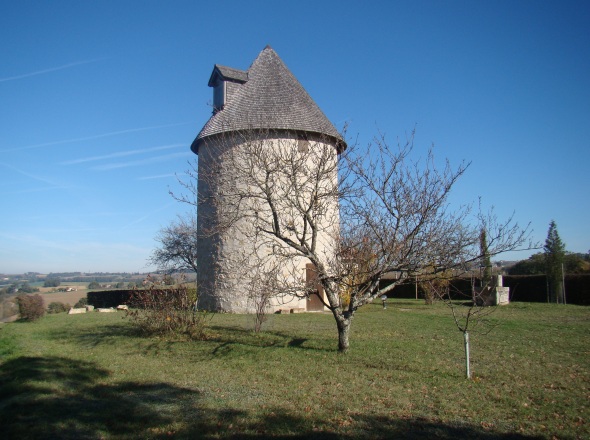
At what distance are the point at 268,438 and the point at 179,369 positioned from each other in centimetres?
398

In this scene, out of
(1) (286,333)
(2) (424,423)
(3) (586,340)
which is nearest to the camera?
(2) (424,423)

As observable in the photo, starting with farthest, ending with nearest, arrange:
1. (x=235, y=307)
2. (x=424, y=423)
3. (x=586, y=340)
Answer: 1. (x=235, y=307)
2. (x=586, y=340)
3. (x=424, y=423)

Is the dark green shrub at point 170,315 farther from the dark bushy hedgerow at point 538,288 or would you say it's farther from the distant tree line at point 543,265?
the distant tree line at point 543,265

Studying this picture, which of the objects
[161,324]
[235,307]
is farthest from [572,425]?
[235,307]

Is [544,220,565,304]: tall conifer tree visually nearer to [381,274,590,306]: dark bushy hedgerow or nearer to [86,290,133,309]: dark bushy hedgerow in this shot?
[381,274,590,306]: dark bushy hedgerow

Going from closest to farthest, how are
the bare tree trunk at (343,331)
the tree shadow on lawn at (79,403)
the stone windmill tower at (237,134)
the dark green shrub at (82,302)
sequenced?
the tree shadow on lawn at (79,403) → the bare tree trunk at (343,331) → the stone windmill tower at (237,134) → the dark green shrub at (82,302)

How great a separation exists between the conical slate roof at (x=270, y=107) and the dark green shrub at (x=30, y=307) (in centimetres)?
875

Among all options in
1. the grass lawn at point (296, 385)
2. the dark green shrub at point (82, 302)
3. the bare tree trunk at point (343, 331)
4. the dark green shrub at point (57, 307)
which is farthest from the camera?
the dark green shrub at point (82, 302)

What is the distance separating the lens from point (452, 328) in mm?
13359

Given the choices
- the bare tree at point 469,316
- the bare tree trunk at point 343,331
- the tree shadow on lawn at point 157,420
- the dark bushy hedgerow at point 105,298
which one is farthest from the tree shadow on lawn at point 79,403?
the dark bushy hedgerow at point 105,298

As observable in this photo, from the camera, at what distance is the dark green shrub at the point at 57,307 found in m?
22.6

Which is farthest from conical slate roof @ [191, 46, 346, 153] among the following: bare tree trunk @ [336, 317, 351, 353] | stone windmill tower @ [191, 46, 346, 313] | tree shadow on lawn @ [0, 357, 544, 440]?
tree shadow on lawn @ [0, 357, 544, 440]

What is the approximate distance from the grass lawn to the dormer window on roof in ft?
34.0

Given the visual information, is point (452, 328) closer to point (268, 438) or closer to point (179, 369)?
point (179, 369)
